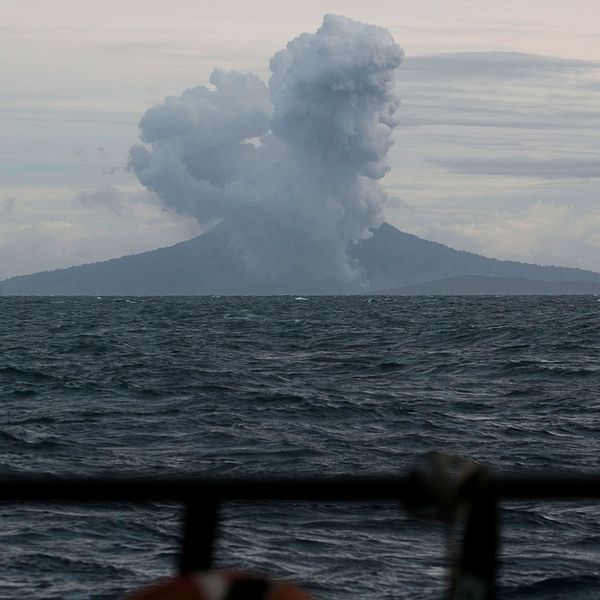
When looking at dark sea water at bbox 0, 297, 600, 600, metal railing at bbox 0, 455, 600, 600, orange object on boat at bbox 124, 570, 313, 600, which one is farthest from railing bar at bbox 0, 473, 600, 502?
dark sea water at bbox 0, 297, 600, 600

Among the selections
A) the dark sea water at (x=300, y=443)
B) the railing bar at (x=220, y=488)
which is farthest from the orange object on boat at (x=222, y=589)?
the dark sea water at (x=300, y=443)

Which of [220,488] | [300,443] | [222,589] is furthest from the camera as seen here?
[300,443]

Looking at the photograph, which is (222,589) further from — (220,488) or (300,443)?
(300,443)

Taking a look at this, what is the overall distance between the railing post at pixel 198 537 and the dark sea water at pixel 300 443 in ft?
4.46

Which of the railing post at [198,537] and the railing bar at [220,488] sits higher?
the railing bar at [220,488]

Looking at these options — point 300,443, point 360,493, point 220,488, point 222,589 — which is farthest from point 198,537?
point 300,443

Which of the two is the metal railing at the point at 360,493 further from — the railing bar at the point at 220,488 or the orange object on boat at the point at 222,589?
the orange object on boat at the point at 222,589

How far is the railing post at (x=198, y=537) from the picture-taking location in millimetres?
2570

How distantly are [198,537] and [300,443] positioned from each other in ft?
49.9

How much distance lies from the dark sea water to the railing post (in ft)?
4.46

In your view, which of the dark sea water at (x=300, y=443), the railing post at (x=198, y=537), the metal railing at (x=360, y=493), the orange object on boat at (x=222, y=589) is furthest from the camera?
the dark sea water at (x=300, y=443)

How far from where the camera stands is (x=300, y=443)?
1770 cm

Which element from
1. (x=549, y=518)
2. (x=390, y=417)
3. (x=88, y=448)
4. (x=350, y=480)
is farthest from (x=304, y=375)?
(x=350, y=480)

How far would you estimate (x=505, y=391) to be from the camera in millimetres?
26750
